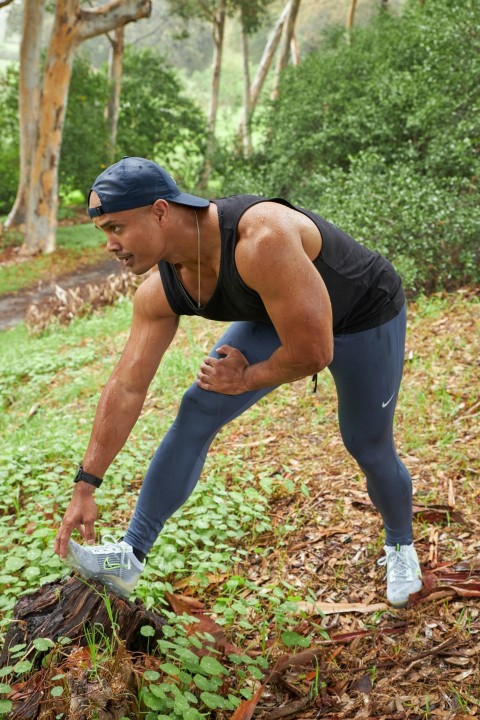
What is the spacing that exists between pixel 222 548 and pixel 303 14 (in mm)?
50879

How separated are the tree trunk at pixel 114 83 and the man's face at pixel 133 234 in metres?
22.3

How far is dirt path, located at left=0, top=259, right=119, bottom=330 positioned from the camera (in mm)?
13773

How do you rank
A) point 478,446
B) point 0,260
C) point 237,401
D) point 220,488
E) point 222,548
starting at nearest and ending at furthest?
point 237,401
point 222,548
point 220,488
point 478,446
point 0,260

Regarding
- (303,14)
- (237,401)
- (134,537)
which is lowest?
(134,537)

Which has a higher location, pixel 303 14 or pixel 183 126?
pixel 303 14

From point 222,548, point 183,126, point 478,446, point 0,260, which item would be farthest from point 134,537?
point 183,126

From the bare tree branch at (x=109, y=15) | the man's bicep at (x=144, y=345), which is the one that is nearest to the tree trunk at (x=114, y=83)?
the bare tree branch at (x=109, y=15)

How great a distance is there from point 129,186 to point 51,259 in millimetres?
16384

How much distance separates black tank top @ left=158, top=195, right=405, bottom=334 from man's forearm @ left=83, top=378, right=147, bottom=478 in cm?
41

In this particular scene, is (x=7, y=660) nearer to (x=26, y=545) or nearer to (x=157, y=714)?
(x=157, y=714)

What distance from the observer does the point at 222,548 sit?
392 cm

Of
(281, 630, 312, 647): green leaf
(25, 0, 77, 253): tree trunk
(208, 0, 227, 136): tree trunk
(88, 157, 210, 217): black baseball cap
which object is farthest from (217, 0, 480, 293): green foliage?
A: (208, 0, 227, 136): tree trunk

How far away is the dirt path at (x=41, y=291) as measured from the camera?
45.2 feet

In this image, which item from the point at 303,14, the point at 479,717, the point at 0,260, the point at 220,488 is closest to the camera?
the point at 479,717
